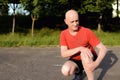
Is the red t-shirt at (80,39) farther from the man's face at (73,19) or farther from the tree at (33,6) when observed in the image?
the tree at (33,6)

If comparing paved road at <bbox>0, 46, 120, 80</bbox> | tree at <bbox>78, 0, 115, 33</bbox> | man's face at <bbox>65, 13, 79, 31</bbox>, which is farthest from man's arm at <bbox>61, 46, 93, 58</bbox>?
tree at <bbox>78, 0, 115, 33</bbox>

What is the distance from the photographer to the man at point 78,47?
5895 millimetres

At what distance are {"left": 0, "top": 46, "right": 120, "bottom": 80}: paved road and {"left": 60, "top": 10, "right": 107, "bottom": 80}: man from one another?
2182 millimetres

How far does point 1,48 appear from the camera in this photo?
49.6 ft

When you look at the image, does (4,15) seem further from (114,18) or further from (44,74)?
(44,74)

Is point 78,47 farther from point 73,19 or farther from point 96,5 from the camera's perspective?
point 96,5

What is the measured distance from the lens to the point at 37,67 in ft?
33.0

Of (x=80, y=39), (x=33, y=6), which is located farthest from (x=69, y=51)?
(x=33, y=6)

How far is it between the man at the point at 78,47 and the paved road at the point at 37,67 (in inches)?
85.9

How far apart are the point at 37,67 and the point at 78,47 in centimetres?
420

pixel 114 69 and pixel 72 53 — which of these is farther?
pixel 114 69

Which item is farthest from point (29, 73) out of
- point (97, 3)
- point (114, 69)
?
point (97, 3)

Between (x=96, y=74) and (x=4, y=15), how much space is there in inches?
816

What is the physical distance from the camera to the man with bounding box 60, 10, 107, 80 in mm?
5895
